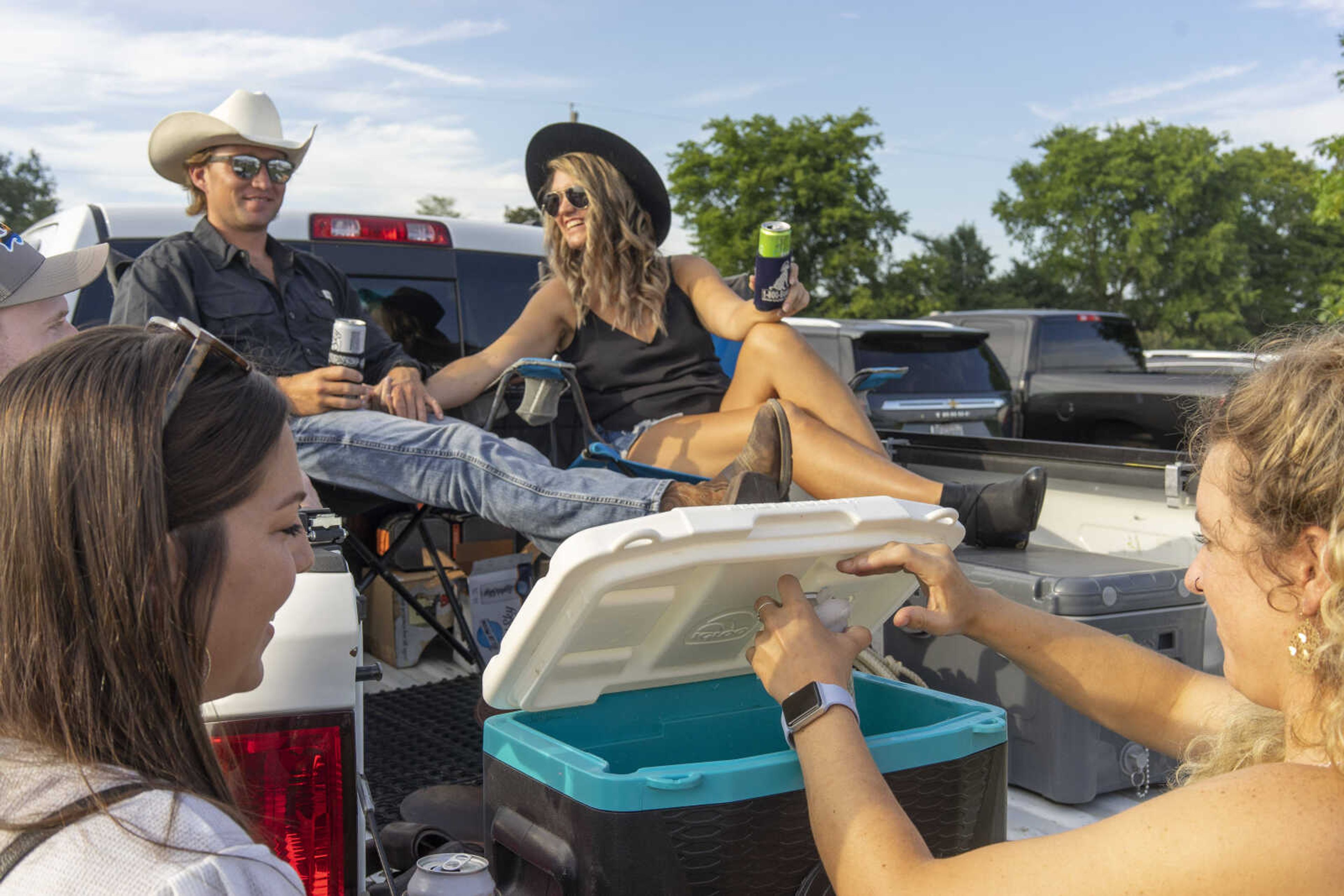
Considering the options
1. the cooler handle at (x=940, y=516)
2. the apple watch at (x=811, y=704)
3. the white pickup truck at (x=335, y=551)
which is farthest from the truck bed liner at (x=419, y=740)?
the cooler handle at (x=940, y=516)

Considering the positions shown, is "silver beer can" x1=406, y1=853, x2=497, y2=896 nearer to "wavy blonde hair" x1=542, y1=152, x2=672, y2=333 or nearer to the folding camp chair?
the folding camp chair

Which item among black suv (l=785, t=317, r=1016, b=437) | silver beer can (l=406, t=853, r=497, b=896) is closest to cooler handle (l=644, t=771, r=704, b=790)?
silver beer can (l=406, t=853, r=497, b=896)

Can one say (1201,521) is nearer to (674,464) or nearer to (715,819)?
(715,819)

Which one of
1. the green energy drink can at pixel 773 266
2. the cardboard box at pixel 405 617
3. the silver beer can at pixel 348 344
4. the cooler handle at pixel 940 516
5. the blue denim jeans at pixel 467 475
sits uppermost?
the green energy drink can at pixel 773 266

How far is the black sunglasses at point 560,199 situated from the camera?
3496mm

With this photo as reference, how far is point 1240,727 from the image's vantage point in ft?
4.74

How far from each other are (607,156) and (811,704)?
101 inches

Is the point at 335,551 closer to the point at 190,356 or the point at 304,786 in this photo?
the point at 304,786

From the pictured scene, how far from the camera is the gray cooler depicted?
2641mm

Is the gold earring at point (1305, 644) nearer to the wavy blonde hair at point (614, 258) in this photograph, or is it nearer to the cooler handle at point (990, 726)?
the cooler handle at point (990, 726)

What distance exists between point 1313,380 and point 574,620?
3.03ft

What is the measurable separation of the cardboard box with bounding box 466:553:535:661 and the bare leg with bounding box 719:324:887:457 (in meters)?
0.82

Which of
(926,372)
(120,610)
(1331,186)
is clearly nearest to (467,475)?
(120,610)

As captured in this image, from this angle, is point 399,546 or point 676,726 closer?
point 676,726
